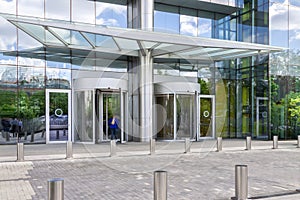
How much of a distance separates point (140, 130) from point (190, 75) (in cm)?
543

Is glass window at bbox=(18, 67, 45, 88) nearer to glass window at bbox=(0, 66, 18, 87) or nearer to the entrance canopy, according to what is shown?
glass window at bbox=(0, 66, 18, 87)

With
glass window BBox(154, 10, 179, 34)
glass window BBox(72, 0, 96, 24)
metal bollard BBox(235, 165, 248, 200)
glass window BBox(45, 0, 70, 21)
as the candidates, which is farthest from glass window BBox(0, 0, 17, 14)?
metal bollard BBox(235, 165, 248, 200)

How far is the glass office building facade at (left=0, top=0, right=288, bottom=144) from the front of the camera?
16.6 m

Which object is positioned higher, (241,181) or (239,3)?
(239,3)

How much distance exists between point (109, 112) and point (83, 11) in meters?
5.99

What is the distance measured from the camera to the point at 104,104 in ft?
60.1

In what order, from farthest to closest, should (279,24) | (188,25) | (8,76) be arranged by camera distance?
(188,25)
(279,24)
(8,76)

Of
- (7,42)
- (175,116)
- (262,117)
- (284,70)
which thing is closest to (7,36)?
(7,42)

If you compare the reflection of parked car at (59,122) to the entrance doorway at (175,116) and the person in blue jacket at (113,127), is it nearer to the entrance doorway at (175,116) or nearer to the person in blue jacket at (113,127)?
the person in blue jacket at (113,127)

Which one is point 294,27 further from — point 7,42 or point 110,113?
point 7,42

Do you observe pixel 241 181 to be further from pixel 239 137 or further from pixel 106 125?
pixel 239 137

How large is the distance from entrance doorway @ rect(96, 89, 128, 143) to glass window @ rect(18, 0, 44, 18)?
525cm

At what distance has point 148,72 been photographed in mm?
18922

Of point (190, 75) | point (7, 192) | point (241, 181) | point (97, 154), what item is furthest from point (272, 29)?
point (7, 192)
